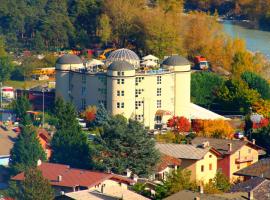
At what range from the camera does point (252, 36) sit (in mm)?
63188

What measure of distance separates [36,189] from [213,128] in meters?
9.85

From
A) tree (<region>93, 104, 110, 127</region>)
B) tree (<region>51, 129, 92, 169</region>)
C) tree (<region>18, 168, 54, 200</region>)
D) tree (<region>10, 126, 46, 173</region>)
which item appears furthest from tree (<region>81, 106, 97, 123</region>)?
tree (<region>18, 168, 54, 200</region>)

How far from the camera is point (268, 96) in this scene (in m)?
44.1

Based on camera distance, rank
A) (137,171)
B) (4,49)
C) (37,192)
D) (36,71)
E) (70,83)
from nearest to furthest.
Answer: (37,192), (137,171), (70,83), (36,71), (4,49)

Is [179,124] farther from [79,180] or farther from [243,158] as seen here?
[79,180]

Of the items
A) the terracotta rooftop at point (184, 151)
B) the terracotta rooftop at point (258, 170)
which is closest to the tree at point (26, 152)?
the terracotta rooftop at point (184, 151)

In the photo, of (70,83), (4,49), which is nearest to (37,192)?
(70,83)

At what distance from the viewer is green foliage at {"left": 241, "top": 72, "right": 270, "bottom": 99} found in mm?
44097

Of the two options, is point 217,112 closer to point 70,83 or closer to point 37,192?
point 70,83

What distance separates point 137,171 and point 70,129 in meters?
3.30

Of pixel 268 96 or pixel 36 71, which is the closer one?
pixel 268 96

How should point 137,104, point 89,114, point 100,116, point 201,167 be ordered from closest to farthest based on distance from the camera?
point 201,167
point 100,116
point 89,114
point 137,104

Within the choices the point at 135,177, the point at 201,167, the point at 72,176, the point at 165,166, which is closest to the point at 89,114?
the point at 201,167

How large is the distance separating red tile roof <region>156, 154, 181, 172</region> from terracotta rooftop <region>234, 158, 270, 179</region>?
1213 millimetres
